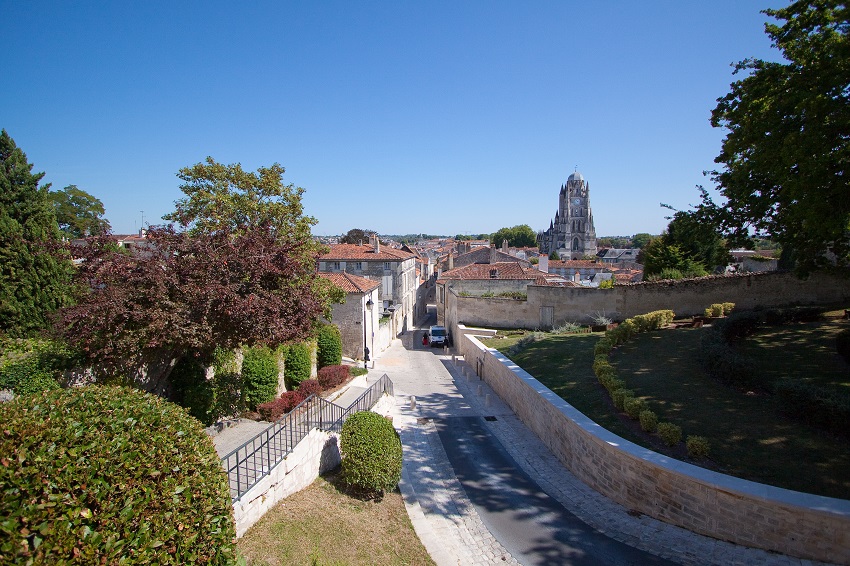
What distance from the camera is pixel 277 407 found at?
13.3 meters

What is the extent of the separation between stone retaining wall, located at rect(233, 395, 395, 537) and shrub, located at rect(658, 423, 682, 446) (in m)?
7.14

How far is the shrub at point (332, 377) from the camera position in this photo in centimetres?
1811

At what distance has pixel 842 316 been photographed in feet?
56.1

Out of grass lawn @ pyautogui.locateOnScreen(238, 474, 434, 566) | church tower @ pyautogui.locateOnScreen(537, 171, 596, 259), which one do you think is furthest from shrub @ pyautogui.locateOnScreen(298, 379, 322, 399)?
church tower @ pyautogui.locateOnScreen(537, 171, 596, 259)

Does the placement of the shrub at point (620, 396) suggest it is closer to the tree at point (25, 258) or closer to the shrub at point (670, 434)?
the shrub at point (670, 434)

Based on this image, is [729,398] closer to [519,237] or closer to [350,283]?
[350,283]

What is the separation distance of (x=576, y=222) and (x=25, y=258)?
345 ft

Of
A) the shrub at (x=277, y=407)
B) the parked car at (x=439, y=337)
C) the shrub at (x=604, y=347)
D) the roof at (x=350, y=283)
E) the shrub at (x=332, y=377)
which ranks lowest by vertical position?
the parked car at (x=439, y=337)

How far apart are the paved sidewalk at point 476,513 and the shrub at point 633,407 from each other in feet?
6.60

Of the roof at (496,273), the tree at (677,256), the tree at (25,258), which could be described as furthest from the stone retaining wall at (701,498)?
the roof at (496,273)

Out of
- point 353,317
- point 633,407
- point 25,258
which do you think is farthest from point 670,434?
point 353,317

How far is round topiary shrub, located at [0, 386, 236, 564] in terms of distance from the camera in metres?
3.37

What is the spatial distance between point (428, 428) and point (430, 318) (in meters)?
39.9

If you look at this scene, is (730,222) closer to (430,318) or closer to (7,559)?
(7,559)
